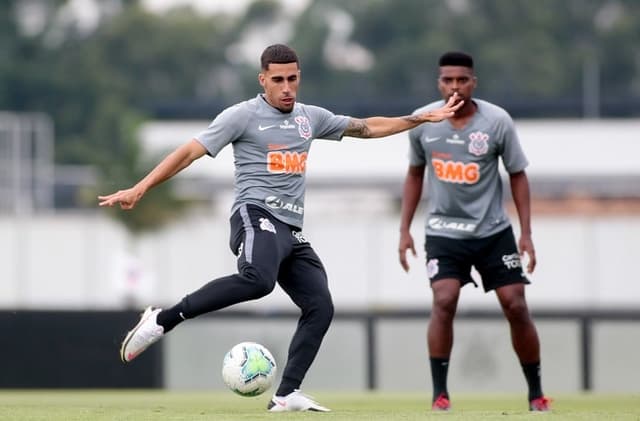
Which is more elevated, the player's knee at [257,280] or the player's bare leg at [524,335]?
the player's knee at [257,280]

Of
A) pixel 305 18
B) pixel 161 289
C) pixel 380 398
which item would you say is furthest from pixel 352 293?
pixel 305 18

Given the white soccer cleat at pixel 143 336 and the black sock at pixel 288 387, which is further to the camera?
the black sock at pixel 288 387

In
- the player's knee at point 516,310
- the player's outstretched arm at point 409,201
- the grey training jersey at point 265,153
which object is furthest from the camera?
the player's outstretched arm at point 409,201

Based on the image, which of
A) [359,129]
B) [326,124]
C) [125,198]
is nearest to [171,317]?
[125,198]

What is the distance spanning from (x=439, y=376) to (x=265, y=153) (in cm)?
234

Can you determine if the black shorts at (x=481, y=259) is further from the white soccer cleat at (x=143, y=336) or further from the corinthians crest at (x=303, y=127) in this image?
the white soccer cleat at (x=143, y=336)

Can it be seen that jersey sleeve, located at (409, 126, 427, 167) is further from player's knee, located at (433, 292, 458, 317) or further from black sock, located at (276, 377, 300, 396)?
black sock, located at (276, 377, 300, 396)

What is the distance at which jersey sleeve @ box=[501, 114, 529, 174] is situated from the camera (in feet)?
Answer: 38.4

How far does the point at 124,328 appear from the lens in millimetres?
19672

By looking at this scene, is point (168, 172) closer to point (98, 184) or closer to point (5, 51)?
point (98, 184)

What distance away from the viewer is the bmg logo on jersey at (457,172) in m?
11.7

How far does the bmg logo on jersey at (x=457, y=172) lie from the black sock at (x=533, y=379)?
1.35 m

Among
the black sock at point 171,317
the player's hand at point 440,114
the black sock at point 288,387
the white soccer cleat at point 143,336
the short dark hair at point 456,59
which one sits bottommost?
the black sock at point 288,387

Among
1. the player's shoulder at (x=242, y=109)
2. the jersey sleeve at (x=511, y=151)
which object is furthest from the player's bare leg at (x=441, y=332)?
the player's shoulder at (x=242, y=109)
